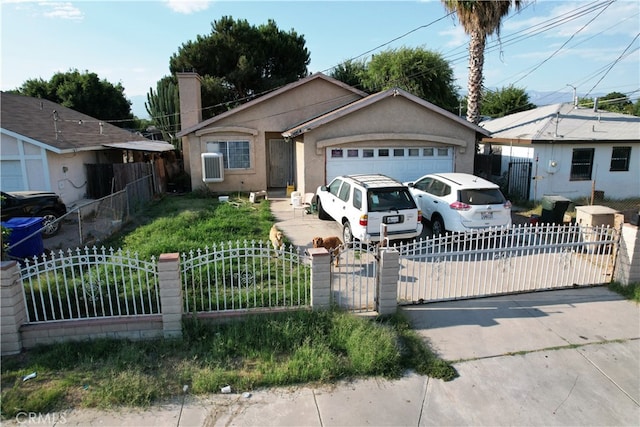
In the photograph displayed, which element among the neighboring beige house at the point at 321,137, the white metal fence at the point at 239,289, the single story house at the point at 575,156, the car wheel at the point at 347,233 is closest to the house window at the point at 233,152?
the neighboring beige house at the point at 321,137

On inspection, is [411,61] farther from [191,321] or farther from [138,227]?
[191,321]

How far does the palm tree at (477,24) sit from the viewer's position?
51.8 feet

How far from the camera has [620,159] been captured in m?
15.7

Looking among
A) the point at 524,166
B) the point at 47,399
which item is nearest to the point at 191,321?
the point at 47,399

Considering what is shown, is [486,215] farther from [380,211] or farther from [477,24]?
[477,24]

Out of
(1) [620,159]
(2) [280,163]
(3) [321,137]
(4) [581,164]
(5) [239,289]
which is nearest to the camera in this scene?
(5) [239,289]

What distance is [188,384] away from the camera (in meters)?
4.60

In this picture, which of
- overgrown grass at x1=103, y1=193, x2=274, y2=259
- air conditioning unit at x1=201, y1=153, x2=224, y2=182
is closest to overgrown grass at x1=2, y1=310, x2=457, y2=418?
overgrown grass at x1=103, y1=193, x2=274, y2=259

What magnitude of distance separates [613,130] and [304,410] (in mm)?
17024

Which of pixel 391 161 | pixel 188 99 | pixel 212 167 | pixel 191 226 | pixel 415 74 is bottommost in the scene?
pixel 191 226

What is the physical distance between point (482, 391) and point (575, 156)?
45.2 feet

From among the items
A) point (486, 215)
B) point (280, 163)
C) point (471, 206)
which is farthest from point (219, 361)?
point (280, 163)

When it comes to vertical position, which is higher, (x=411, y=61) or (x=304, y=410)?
(x=411, y=61)

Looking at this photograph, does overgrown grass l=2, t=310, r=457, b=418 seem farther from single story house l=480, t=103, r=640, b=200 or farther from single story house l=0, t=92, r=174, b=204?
single story house l=480, t=103, r=640, b=200
